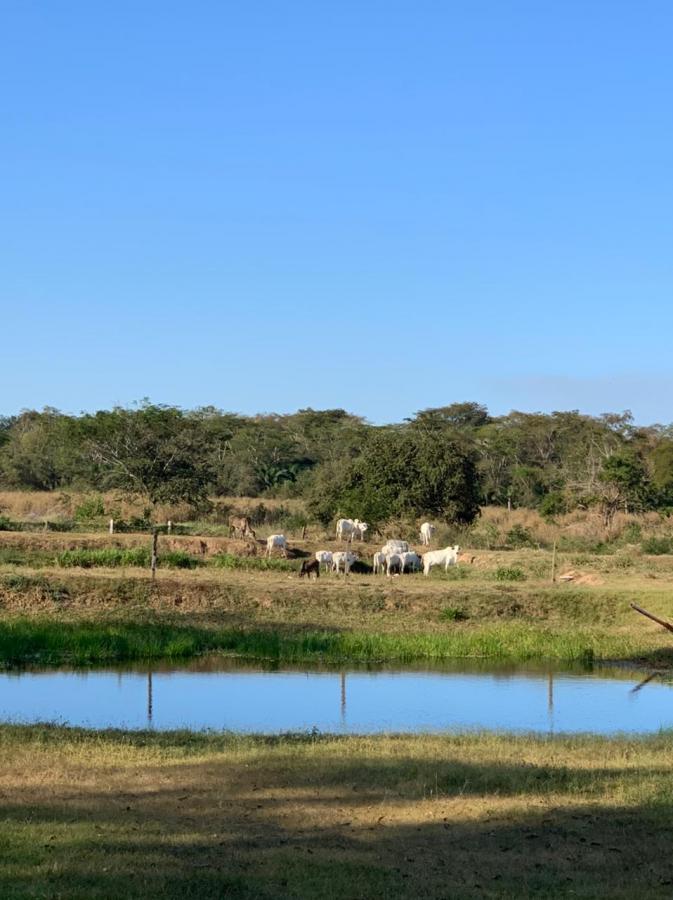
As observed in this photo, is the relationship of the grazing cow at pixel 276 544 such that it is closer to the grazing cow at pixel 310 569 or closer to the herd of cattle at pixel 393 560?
Result: the herd of cattle at pixel 393 560

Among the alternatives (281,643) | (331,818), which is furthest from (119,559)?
(331,818)

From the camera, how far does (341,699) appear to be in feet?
72.2

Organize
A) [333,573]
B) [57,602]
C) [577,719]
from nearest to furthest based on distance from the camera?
[577,719] → [57,602] → [333,573]

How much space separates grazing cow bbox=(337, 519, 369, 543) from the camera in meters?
46.3

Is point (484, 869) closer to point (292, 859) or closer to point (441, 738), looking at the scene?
point (292, 859)

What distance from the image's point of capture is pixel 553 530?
55094 millimetres

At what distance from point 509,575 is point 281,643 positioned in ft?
37.2

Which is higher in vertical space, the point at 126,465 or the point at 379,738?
the point at 126,465

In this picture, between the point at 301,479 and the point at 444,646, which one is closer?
the point at 444,646

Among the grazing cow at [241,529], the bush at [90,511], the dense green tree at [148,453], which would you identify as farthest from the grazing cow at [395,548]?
the dense green tree at [148,453]

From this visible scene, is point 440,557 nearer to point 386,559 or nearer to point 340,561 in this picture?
point 386,559

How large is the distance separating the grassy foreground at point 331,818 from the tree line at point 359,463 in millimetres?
36575

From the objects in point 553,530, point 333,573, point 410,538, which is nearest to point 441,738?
point 333,573

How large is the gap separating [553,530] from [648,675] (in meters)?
29.6
